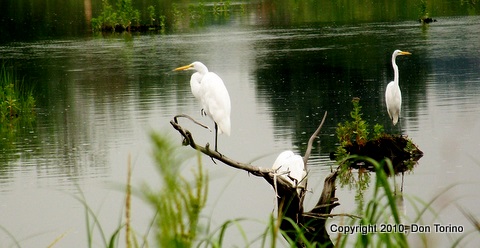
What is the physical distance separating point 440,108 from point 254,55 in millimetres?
12356

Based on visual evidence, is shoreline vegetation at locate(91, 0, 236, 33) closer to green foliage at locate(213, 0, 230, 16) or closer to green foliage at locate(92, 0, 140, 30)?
green foliage at locate(92, 0, 140, 30)

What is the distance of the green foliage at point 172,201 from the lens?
2.50 metres

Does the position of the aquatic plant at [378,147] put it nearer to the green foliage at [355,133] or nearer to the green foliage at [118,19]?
the green foliage at [355,133]

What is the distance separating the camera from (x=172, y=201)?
2.52 metres

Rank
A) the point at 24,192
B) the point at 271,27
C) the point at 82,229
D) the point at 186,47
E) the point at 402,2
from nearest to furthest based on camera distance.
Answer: the point at 82,229 < the point at 24,192 < the point at 186,47 < the point at 271,27 < the point at 402,2

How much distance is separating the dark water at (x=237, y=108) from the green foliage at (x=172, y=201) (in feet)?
0.65

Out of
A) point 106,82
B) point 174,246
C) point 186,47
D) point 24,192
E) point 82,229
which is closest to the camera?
point 174,246

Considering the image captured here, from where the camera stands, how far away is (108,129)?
15.9m

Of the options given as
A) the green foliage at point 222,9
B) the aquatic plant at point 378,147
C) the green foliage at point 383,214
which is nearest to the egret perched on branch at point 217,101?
the aquatic plant at point 378,147

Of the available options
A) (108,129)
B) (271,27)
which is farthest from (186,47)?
(108,129)

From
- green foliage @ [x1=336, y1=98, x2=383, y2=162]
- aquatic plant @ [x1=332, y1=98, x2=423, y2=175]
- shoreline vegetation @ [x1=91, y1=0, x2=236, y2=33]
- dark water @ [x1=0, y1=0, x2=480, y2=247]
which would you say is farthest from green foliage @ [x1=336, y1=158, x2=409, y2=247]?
shoreline vegetation @ [x1=91, y1=0, x2=236, y2=33]

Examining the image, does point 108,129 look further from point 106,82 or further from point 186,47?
point 186,47

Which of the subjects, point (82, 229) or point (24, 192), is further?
point (24, 192)

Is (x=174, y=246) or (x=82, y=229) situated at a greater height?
(x=174, y=246)
